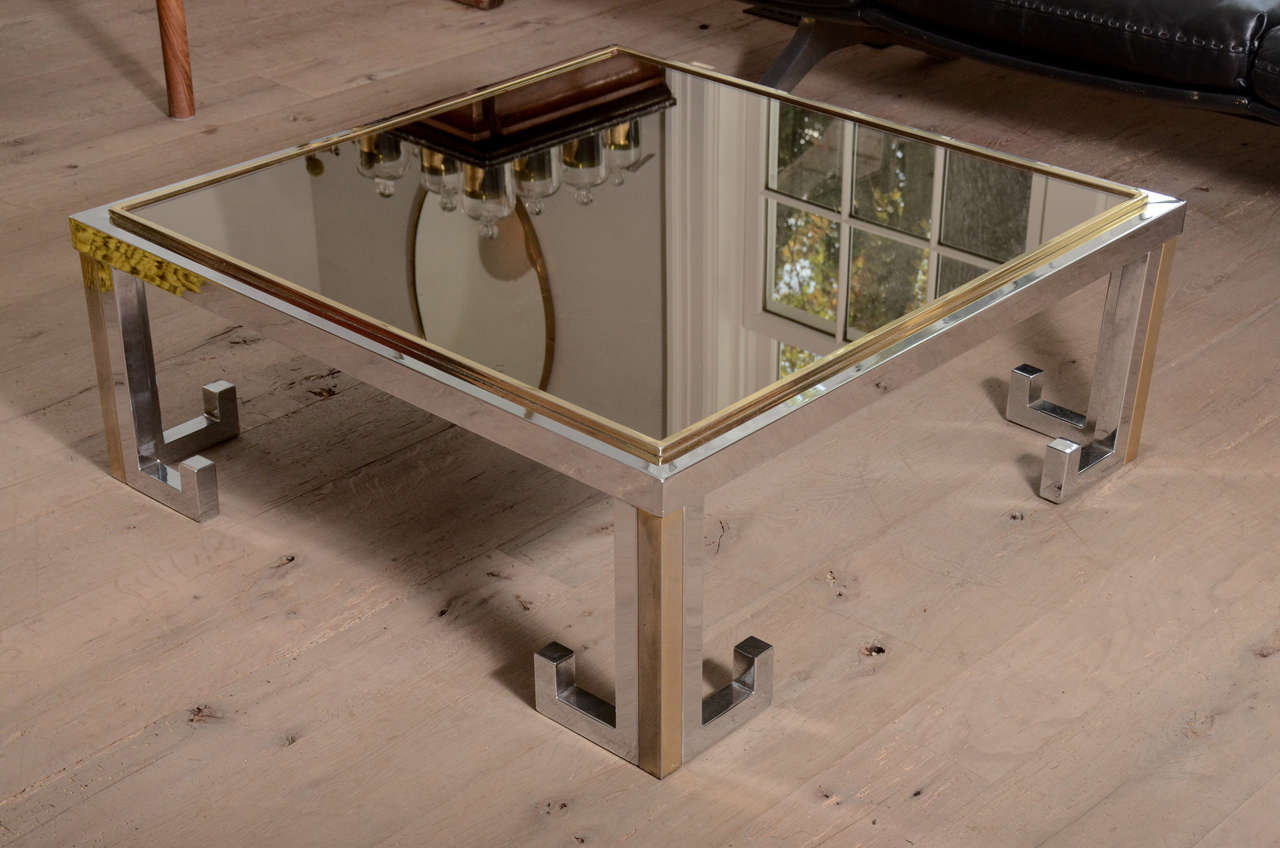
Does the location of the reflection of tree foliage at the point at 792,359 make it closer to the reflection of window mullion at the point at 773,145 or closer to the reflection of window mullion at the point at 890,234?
the reflection of window mullion at the point at 890,234

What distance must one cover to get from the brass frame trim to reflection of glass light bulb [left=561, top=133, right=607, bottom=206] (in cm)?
20

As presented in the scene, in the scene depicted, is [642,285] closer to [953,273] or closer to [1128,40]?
[953,273]

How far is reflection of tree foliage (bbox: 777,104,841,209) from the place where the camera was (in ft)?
5.73

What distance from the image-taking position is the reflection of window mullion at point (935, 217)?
1.56 metres

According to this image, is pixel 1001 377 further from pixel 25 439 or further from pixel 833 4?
pixel 25 439

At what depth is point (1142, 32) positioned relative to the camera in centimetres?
237

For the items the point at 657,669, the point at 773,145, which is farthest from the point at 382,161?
the point at 657,669

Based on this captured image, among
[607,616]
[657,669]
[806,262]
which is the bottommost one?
[607,616]

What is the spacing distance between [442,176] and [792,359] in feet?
1.87

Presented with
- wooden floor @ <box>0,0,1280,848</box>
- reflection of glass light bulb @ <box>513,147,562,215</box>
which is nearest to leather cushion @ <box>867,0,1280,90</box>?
wooden floor @ <box>0,0,1280,848</box>

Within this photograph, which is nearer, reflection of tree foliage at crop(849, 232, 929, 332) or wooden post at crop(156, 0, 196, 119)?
reflection of tree foliage at crop(849, 232, 929, 332)

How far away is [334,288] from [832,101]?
165cm

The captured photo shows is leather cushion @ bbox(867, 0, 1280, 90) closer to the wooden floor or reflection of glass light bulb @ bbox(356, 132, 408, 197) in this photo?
the wooden floor

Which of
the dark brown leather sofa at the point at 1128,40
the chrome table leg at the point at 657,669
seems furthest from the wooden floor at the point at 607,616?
the dark brown leather sofa at the point at 1128,40
